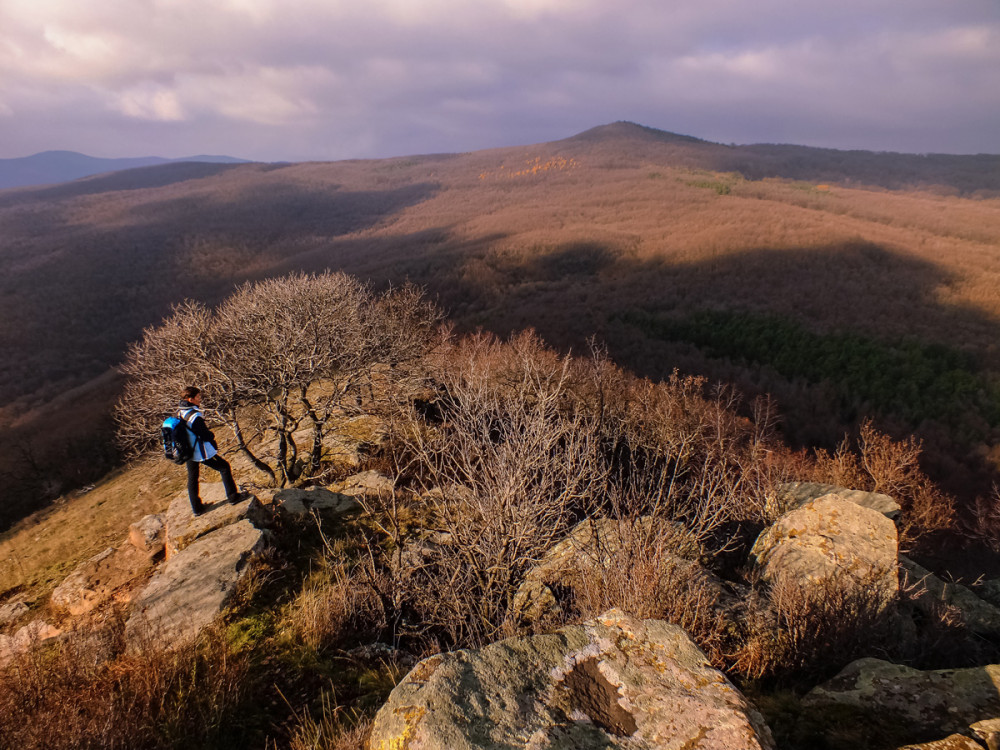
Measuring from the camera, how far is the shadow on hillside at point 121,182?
474 feet

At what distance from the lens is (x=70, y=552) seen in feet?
38.1

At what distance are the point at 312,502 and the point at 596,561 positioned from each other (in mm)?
4692

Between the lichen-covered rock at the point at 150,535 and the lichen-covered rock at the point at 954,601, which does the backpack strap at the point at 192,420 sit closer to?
the lichen-covered rock at the point at 150,535

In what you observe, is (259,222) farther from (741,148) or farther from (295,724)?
(741,148)

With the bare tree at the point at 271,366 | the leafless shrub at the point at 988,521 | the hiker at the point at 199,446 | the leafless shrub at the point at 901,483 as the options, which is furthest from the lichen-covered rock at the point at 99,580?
the leafless shrub at the point at 988,521

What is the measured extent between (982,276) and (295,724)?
63.8m

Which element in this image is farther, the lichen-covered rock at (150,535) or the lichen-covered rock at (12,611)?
the lichen-covered rock at (12,611)

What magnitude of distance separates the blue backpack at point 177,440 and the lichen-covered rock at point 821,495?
1062 centimetres

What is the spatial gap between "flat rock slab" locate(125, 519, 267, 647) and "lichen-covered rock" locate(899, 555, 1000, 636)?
751 cm

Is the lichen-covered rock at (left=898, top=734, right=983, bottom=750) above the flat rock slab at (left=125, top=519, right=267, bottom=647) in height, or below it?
above

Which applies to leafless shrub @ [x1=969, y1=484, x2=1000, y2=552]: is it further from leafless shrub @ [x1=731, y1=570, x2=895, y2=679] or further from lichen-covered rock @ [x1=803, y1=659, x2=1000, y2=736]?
→ lichen-covered rock @ [x1=803, y1=659, x2=1000, y2=736]

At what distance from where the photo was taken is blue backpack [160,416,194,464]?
7105mm

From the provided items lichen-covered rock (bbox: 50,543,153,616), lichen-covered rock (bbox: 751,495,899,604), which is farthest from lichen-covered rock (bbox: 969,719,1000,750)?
lichen-covered rock (bbox: 50,543,153,616)

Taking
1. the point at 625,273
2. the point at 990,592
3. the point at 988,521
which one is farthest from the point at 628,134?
the point at 990,592
